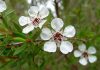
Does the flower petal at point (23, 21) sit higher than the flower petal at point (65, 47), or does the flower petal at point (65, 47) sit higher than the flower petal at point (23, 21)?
the flower petal at point (23, 21)

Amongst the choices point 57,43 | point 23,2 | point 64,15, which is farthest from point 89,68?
point 57,43

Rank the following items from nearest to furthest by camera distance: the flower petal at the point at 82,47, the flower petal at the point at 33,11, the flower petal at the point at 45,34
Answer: the flower petal at the point at 45,34, the flower petal at the point at 33,11, the flower petal at the point at 82,47

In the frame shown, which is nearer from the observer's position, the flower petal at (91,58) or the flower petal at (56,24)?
the flower petal at (56,24)

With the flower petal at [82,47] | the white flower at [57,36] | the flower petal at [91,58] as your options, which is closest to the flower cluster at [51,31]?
the white flower at [57,36]

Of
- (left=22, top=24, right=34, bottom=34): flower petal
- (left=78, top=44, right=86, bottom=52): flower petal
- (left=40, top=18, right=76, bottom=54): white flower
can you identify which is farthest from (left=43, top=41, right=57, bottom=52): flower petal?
(left=78, top=44, right=86, bottom=52): flower petal

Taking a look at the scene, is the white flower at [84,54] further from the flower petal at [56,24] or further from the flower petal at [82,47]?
the flower petal at [56,24]

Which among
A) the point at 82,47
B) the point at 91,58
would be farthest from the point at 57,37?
the point at 91,58

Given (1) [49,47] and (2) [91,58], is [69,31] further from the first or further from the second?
(2) [91,58]

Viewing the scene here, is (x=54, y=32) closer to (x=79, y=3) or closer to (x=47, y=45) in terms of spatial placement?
(x=47, y=45)
